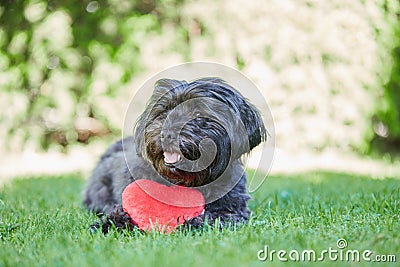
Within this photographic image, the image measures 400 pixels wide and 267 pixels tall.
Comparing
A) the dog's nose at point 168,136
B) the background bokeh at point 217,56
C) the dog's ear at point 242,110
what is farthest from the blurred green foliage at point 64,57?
the dog's nose at point 168,136

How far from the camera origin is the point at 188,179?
345 cm

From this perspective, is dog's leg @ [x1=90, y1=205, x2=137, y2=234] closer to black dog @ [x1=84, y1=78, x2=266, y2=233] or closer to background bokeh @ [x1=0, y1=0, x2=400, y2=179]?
black dog @ [x1=84, y1=78, x2=266, y2=233]

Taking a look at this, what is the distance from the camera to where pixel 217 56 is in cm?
893

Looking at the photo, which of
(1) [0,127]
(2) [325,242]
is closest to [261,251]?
(2) [325,242]

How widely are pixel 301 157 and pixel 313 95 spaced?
102 cm

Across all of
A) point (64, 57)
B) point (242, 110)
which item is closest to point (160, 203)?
point (242, 110)

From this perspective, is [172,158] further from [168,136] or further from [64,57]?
[64,57]

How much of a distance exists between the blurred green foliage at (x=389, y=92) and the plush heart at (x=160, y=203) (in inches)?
248

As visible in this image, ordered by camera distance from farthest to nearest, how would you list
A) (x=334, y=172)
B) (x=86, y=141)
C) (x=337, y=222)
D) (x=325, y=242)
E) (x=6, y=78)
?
1. (x=86, y=141)
2. (x=6, y=78)
3. (x=334, y=172)
4. (x=337, y=222)
5. (x=325, y=242)

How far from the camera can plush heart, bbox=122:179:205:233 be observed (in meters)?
3.43

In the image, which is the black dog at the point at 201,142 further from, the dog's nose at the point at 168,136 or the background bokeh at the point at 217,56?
the background bokeh at the point at 217,56

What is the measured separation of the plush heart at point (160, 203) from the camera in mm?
3426

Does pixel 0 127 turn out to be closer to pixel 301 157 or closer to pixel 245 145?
pixel 301 157

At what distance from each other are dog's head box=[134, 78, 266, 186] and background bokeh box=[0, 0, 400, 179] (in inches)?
213
